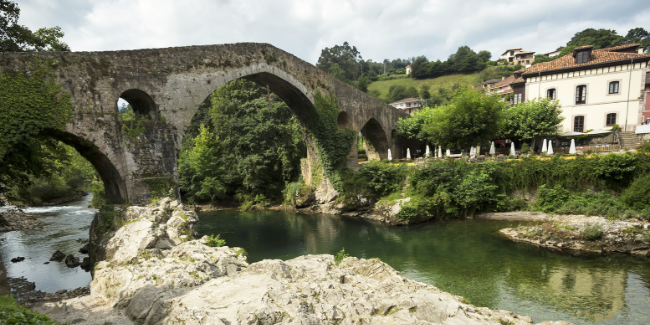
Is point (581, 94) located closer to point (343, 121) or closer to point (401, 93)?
point (343, 121)

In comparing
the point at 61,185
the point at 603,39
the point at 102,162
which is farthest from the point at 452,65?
the point at 102,162

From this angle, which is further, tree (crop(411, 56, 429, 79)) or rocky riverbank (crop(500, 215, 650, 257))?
tree (crop(411, 56, 429, 79))

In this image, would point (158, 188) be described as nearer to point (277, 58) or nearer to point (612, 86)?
point (277, 58)

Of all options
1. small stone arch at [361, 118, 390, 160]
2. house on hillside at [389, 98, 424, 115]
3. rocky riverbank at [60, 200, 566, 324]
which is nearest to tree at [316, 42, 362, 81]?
house on hillside at [389, 98, 424, 115]

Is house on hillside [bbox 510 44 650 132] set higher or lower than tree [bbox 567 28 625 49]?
lower

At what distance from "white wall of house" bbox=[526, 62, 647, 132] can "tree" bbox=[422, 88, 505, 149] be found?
777 centimetres

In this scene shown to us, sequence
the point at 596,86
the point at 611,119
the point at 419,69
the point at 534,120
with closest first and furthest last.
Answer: the point at 534,120, the point at 611,119, the point at 596,86, the point at 419,69

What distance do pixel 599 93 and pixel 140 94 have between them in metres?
26.9

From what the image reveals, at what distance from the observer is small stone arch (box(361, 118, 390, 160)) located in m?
27.8

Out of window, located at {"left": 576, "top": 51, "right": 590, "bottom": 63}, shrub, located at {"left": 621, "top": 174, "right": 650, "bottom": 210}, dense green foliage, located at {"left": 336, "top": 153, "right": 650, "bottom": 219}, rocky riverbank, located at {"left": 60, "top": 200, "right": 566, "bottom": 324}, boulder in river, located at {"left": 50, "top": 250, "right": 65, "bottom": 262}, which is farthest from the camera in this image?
window, located at {"left": 576, "top": 51, "right": 590, "bottom": 63}

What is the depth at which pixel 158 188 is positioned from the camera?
1237cm

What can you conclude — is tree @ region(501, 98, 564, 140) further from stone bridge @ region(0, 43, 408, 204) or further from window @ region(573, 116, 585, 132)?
stone bridge @ region(0, 43, 408, 204)

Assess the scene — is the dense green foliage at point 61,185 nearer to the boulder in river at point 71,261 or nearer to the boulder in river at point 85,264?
the boulder in river at point 71,261

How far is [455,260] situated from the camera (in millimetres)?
11820
